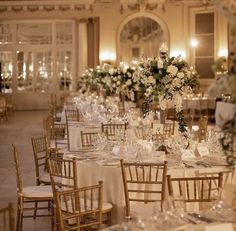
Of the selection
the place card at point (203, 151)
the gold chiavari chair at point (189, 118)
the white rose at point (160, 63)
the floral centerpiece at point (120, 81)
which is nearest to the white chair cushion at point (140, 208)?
→ the place card at point (203, 151)

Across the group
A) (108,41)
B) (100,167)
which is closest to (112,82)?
(100,167)

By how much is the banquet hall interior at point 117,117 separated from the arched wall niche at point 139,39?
5cm

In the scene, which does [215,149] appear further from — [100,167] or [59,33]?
[59,33]

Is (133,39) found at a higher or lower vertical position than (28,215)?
higher

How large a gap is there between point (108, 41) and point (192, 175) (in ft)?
57.3

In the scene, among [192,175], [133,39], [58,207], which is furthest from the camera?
[133,39]

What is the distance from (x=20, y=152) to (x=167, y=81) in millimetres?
5658

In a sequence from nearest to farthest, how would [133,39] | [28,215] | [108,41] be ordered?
[28,215] → [108,41] → [133,39]

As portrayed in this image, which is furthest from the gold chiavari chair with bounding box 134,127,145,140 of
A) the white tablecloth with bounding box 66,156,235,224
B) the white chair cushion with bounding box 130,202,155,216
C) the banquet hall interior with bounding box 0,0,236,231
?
the white chair cushion with bounding box 130,202,155,216

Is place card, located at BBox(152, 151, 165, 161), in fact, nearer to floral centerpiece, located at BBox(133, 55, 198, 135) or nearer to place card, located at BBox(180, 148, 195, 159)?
place card, located at BBox(180, 148, 195, 159)

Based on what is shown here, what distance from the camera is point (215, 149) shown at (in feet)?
19.7

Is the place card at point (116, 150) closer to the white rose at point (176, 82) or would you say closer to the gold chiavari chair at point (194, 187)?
the gold chiavari chair at point (194, 187)

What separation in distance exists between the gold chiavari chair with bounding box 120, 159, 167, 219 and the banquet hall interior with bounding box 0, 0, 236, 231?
0.04 feet

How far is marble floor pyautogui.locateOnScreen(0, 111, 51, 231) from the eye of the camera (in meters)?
6.51
